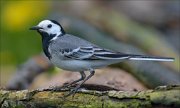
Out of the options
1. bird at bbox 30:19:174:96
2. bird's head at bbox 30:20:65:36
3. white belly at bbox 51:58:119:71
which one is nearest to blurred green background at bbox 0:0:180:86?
bird's head at bbox 30:20:65:36

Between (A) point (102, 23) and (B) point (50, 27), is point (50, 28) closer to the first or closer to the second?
(B) point (50, 27)

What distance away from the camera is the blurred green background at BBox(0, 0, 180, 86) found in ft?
29.1

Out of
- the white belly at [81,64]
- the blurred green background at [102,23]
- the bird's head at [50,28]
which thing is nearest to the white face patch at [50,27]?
the bird's head at [50,28]

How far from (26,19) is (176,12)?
9.18 ft

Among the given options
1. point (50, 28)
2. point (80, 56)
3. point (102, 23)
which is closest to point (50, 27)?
point (50, 28)

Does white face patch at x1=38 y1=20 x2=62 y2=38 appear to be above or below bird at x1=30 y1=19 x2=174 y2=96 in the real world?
above

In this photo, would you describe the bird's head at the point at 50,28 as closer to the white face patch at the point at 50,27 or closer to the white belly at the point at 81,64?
the white face patch at the point at 50,27

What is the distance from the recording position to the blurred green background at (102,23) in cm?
887

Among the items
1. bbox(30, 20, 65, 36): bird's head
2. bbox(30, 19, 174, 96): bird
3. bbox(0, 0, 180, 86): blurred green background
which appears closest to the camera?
bbox(30, 19, 174, 96): bird

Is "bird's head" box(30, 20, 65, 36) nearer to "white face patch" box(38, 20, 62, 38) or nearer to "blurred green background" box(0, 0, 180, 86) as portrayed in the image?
"white face patch" box(38, 20, 62, 38)

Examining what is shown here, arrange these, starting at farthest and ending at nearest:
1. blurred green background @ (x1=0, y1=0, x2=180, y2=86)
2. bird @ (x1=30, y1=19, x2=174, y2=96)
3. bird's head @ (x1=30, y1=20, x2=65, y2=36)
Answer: blurred green background @ (x1=0, y1=0, x2=180, y2=86) < bird's head @ (x1=30, y1=20, x2=65, y2=36) < bird @ (x1=30, y1=19, x2=174, y2=96)

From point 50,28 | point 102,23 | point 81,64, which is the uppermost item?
point 102,23

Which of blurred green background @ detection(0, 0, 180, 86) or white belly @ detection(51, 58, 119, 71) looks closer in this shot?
white belly @ detection(51, 58, 119, 71)

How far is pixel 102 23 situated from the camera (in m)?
10.2
